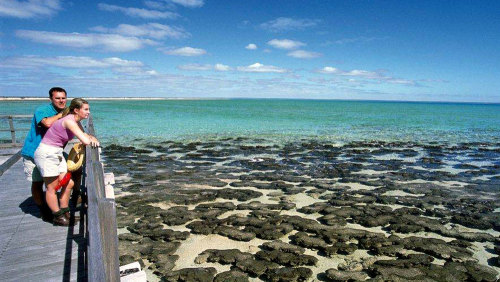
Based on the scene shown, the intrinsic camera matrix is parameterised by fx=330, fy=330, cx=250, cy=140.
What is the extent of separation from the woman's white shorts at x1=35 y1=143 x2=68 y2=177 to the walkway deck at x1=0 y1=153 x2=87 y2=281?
3.49 ft

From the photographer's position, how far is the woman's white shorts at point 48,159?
534 cm

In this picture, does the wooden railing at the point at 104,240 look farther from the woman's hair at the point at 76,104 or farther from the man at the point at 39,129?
the man at the point at 39,129

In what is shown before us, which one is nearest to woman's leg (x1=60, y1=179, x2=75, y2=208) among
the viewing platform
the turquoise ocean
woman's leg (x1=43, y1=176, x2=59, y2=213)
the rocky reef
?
woman's leg (x1=43, y1=176, x2=59, y2=213)

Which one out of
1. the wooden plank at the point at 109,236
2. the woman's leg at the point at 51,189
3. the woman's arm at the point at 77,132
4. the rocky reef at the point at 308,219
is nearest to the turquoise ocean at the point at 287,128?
the rocky reef at the point at 308,219

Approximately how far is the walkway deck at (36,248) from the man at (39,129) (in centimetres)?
51

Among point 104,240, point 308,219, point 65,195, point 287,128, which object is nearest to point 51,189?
point 65,195

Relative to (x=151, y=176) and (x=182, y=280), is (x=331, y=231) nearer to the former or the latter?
(x=182, y=280)

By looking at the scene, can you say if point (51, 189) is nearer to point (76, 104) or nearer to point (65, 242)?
point (65, 242)

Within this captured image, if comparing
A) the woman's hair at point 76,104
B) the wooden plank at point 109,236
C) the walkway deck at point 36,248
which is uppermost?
the woman's hair at point 76,104

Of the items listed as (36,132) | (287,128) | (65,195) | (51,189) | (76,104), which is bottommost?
(287,128)

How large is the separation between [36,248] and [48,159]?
1.39 m

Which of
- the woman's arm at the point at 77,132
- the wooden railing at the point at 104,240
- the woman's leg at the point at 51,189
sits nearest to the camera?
the wooden railing at the point at 104,240

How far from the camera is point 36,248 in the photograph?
5.12m

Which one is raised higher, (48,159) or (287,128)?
(48,159)
